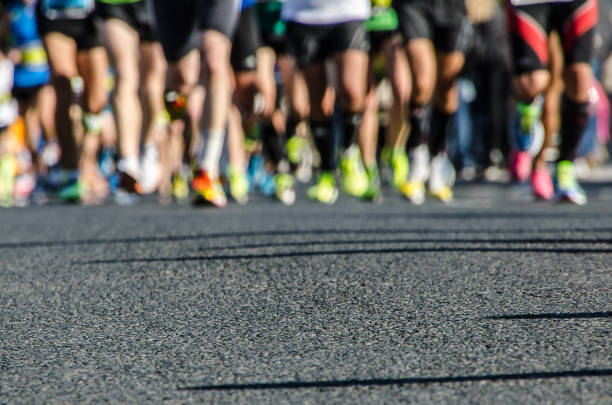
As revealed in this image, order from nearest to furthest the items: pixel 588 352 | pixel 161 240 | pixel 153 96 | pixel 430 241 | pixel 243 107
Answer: pixel 588 352
pixel 430 241
pixel 161 240
pixel 243 107
pixel 153 96

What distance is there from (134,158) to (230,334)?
447 centimetres

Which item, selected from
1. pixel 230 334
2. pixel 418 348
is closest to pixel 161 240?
pixel 230 334

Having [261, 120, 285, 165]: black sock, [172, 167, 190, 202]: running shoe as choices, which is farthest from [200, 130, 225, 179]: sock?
[172, 167, 190, 202]: running shoe

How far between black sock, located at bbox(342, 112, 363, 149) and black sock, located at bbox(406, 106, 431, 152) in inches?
13.7

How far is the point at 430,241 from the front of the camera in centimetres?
401

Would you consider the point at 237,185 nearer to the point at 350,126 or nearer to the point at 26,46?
the point at 350,126

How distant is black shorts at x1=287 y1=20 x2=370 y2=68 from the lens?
22.8ft

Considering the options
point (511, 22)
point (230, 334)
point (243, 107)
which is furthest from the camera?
point (243, 107)

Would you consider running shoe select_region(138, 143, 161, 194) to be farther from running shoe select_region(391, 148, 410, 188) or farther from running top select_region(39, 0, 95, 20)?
running shoe select_region(391, 148, 410, 188)

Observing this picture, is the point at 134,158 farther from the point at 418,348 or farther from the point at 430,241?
the point at 418,348

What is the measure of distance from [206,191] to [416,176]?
1623mm

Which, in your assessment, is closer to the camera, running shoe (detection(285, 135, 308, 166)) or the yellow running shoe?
the yellow running shoe

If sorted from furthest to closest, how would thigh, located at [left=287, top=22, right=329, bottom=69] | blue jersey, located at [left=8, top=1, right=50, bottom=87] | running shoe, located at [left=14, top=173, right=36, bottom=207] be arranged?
1. running shoe, located at [left=14, top=173, right=36, bottom=207]
2. blue jersey, located at [left=8, top=1, right=50, bottom=87]
3. thigh, located at [left=287, top=22, right=329, bottom=69]

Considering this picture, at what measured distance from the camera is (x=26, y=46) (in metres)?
8.82
